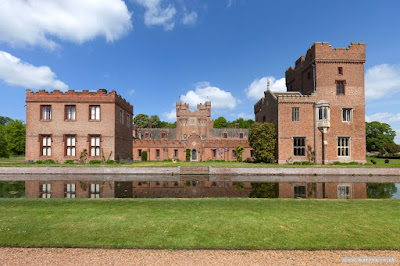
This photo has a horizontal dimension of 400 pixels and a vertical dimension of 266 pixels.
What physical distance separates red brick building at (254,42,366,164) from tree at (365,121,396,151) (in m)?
50.8

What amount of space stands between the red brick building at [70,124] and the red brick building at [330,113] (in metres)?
22.4

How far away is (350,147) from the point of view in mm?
27266

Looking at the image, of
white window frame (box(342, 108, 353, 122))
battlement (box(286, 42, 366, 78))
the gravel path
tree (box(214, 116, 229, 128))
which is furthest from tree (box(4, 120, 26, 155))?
white window frame (box(342, 108, 353, 122))

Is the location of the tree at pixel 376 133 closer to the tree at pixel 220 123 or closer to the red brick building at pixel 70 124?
the tree at pixel 220 123

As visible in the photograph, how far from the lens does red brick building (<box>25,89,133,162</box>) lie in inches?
1063

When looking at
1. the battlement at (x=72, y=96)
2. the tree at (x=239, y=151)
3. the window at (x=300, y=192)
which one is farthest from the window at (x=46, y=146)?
the tree at (x=239, y=151)

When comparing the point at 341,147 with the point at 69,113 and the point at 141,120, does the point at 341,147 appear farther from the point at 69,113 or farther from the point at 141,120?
the point at 141,120

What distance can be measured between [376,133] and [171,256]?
86106 millimetres

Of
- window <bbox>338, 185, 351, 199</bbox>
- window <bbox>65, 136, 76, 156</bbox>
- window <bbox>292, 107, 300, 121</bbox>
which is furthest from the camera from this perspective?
window <bbox>292, 107, 300, 121</bbox>

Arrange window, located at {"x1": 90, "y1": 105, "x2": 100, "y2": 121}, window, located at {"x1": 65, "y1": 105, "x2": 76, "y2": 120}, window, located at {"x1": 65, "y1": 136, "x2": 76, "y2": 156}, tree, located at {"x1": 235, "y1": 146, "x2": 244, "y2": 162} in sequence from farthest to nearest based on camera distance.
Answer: tree, located at {"x1": 235, "y1": 146, "x2": 244, "y2": 162} < window, located at {"x1": 90, "y1": 105, "x2": 100, "y2": 121} < window, located at {"x1": 65, "y1": 105, "x2": 76, "y2": 120} < window, located at {"x1": 65, "y1": 136, "x2": 76, "y2": 156}

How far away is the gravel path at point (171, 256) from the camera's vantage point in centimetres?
428

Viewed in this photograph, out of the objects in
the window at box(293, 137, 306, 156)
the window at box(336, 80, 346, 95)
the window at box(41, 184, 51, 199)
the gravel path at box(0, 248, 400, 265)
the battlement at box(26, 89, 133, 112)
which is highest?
the window at box(336, 80, 346, 95)

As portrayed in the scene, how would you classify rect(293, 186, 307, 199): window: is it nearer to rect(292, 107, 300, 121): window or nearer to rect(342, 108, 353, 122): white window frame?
rect(292, 107, 300, 121): window

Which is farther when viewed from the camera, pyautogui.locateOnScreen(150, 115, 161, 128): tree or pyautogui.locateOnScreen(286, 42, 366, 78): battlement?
pyautogui.locateOnScreen(150, 115, 161, 128): tree
